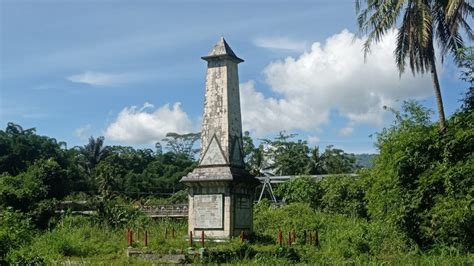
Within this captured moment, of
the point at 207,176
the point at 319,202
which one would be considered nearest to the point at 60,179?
the point at 319,202

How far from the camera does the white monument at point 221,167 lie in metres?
20.5

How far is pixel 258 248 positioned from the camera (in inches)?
723

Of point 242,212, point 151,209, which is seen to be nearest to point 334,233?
point 242,212

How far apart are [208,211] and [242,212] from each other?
1323 millimetres

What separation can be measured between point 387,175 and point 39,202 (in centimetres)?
2168

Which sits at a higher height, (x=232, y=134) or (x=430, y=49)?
(x=430, y=49)

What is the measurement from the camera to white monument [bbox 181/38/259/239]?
2048 centimetres

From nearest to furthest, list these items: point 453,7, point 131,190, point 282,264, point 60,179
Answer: point 282,264 < point 453,7 < point 60,179 < point 131,190

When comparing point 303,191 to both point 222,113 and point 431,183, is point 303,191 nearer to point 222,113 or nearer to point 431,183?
point 222,113

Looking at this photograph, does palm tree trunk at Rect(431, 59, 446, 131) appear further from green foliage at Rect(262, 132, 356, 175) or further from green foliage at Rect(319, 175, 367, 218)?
green foliage at Rect(262, 132, 356, 175)

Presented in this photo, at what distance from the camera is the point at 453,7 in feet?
63.5

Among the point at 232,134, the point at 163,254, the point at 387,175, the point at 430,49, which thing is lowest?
the point at 163,254

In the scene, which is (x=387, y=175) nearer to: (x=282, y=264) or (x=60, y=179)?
(x=282, y=264)

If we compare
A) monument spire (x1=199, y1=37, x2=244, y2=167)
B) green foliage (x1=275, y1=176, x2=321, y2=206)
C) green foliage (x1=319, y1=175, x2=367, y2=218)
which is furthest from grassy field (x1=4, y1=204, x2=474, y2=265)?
green foliage (x1=275, y1=176, x2=321, y2=206)
